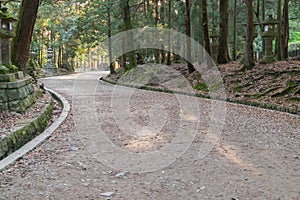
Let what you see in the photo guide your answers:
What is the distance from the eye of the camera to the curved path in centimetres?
388

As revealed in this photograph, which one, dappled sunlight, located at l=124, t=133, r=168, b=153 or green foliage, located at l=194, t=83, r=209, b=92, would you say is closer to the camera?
dappled sunlight, located at l=124, t=133, r=168, b=153

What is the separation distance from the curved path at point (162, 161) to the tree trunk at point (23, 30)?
3220 millimetres

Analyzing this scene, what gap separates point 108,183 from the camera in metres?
4.16

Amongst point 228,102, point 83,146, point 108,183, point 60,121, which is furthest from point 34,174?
point 228,102

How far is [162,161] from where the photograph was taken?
5.07 meters

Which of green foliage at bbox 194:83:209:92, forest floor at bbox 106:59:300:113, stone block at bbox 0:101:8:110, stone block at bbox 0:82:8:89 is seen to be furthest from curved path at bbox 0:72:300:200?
green foliage at bbox 194:83:209:92

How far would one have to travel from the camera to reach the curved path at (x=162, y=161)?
3877mm

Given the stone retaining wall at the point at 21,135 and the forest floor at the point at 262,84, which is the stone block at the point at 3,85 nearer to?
the stone retaining wall at the point at 21,135

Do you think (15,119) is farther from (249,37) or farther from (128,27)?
(128,27)

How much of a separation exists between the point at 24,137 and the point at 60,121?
1.96 m

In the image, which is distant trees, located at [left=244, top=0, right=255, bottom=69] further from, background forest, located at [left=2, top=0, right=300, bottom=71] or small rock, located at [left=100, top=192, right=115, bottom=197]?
small rock, located at [left=100, top=192, right=115, bottom=197]

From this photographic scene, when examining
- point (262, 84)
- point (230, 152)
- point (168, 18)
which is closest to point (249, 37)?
point (262, 84)

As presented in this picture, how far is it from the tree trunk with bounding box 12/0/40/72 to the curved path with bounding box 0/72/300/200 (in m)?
3.22

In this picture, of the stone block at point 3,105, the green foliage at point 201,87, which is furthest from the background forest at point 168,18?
the stone block at point 3,105
